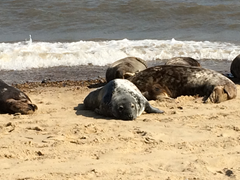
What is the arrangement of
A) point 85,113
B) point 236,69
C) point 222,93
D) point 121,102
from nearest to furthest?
point 121,102 → point 85,113 → point 222,93 → point 236,69

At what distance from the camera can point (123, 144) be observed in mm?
5035

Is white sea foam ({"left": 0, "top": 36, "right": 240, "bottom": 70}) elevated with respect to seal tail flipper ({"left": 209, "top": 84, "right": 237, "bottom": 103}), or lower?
lower

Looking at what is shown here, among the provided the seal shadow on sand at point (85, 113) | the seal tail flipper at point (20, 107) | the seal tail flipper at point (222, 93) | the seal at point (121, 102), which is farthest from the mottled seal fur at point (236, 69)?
the seal tail flipper at point (20, 107)

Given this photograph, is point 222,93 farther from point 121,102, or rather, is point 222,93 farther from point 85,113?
point 85,113

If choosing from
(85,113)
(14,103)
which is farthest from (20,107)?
(85,113)

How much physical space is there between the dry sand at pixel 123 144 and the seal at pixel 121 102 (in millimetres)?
129

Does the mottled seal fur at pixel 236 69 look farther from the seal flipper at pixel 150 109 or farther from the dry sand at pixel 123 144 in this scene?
the seal flipper at pixel 150 109

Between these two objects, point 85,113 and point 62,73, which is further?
point 62,73

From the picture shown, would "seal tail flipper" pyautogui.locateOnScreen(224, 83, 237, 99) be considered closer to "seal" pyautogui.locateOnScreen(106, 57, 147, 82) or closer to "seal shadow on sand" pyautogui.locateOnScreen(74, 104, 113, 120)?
"seal" pyautogui.locateOnScreen(106, 57, 147, 82)

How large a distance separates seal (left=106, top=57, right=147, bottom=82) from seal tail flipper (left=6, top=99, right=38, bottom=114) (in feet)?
7.61

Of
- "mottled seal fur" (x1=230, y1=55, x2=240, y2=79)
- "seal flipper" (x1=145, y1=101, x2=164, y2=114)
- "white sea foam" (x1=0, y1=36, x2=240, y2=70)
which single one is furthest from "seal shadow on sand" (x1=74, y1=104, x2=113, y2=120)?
"white sea foam" (x1=0, y1=36, x2=240, y2=70)

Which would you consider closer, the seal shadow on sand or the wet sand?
the seal shadow on sand

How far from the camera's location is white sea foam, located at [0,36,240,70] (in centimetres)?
1150

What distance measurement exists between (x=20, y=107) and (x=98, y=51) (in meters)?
5.72
